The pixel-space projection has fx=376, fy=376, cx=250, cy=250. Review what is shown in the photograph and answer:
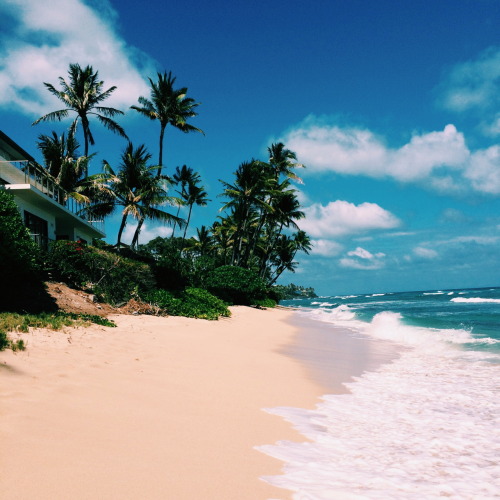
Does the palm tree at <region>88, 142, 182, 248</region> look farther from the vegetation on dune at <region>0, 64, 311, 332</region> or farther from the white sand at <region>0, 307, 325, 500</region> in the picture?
the white sand at <region>0, 307, 325, 500</region>

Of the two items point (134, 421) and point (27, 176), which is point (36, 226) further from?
point (134, 421)

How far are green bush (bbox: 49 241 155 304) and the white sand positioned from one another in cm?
678

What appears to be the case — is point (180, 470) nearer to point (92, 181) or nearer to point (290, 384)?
point (290, 384)

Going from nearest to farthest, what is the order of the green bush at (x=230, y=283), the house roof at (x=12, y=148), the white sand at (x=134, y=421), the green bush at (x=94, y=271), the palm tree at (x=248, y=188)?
the white sand at (x=134, y=421), the green bush at (x=94, y=271), the house roof at (x=12, y=148), the green bush at (x=230, y=283), the palm tree at (x=248, y=188)

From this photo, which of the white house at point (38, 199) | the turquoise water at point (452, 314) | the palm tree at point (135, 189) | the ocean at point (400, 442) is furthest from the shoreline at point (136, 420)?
the palm tree at point (135, 189)

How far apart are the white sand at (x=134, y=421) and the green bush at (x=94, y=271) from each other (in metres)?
6.78

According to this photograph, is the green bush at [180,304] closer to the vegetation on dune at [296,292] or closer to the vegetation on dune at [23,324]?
the vegetation on dune at [23,324]

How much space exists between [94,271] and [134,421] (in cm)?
1138

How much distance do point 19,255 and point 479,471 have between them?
10.3 meters

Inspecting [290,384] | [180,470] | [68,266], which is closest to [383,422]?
[290,384]

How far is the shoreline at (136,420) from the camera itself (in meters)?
2.59

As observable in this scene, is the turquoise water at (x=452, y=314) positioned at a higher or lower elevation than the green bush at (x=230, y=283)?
lower

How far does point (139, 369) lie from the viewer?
5.66m

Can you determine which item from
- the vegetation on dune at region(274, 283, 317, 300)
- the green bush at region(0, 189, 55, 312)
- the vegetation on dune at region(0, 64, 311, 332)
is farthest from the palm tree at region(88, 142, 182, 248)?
the vegetation on dune at region(274, 283, 317, 300)
